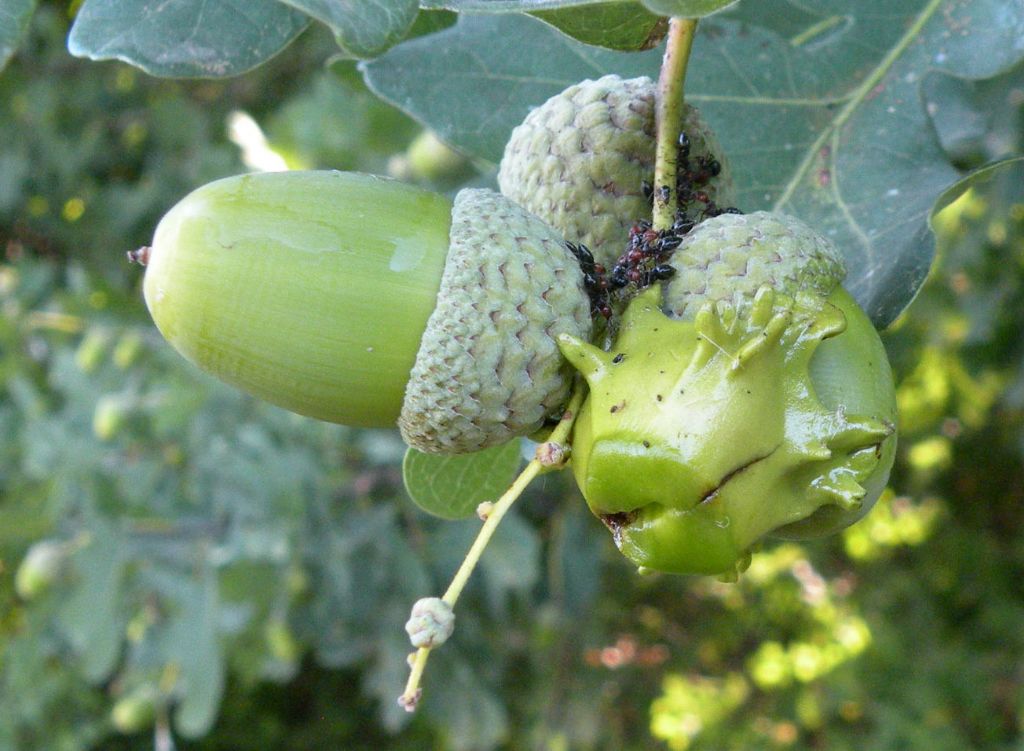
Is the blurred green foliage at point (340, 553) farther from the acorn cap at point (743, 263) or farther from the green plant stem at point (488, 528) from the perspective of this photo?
the green plant stem at point (488, 528)

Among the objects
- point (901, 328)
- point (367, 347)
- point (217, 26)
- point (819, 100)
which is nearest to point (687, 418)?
point (367, 347)

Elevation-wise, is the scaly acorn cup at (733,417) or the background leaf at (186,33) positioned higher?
the background leaf at (186,33)

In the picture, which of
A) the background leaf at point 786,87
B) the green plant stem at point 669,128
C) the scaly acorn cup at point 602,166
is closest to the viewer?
the green plant stem at point 669,128

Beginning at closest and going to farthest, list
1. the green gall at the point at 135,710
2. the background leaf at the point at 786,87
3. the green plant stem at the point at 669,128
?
the green plant stem at the point at 669,128, the background leaf at the point at 786,87, the green gall at the point at 135,710

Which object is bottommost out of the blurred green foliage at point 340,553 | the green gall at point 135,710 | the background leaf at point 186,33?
the green gall at point 135,710

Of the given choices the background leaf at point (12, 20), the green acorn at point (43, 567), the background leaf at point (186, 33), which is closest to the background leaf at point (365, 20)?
the background leaf at point (186, 33)

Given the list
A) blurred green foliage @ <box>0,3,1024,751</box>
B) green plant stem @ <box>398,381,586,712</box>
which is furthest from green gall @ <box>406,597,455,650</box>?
blurred green foliage @ <box>0,3,1024,751</box>

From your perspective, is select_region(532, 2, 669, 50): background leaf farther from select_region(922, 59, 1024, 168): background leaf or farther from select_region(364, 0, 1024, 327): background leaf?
select_region(922, 59, 1024, 168): background leaf
